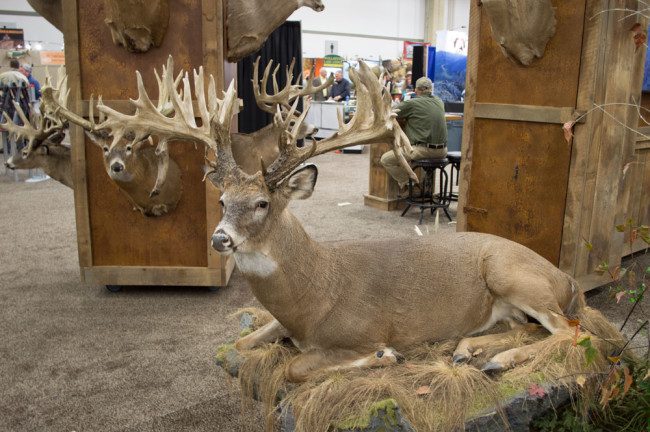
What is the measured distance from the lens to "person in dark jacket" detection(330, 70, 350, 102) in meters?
15.1

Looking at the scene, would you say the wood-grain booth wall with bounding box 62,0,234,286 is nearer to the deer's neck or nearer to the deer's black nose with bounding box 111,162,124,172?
the deer's black nose with bounding box 111,162,124,172

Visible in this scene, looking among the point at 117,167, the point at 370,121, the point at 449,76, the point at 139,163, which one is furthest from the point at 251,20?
the point at 449,76

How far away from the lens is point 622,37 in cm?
401

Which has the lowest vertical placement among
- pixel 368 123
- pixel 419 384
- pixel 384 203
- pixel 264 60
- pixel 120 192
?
pixel 384 203

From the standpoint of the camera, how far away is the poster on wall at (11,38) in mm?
15156

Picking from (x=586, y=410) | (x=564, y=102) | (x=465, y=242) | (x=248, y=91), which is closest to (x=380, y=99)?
(x=465, y=242)

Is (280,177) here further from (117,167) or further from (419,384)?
(117,167)

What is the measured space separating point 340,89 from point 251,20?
10.7 m

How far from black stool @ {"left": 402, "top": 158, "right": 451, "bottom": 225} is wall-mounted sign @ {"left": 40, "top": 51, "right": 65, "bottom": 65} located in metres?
10.8

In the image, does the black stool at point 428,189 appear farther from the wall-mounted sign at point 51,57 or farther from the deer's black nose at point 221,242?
the wall-mounted sign at point 51,57

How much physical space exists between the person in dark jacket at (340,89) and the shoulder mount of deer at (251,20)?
10.1 m

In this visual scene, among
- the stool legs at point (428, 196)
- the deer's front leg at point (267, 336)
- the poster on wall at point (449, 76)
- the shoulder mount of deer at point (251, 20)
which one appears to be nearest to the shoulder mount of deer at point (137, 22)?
the shoulder mount of deer at point (251, 20)

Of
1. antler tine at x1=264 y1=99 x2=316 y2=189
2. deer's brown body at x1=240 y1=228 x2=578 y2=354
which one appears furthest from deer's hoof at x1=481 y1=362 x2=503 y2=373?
antler tine at x1=264 y1=99 x2=316 y2=189

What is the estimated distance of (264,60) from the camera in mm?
9695
